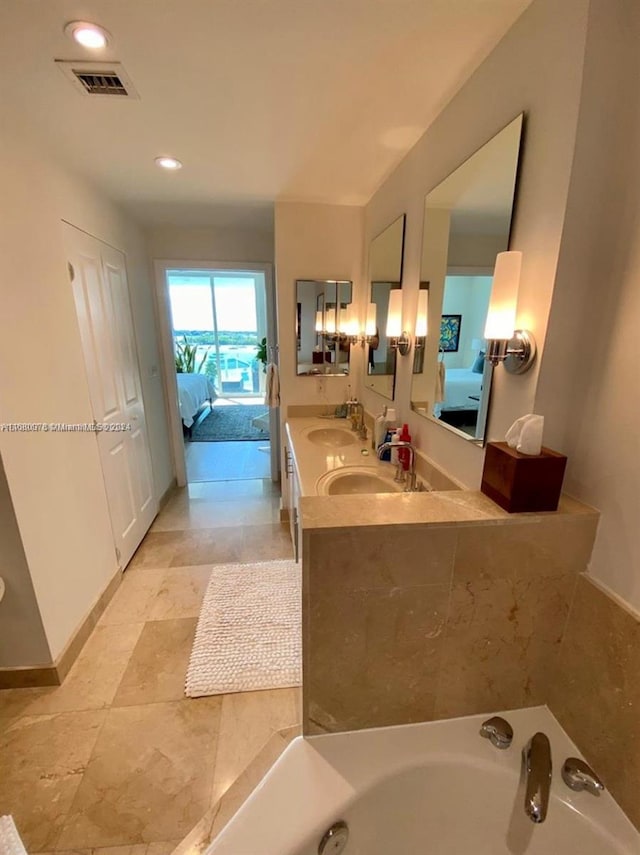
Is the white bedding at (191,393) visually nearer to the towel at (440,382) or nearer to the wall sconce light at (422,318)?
the wall sconce light at (422,318)

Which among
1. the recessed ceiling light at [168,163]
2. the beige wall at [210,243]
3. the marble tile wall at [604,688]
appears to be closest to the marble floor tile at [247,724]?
the marble tile wall at [604,688]

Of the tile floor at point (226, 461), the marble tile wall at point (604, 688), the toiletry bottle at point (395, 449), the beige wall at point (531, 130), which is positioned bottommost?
the tile floor at point (226, 461)

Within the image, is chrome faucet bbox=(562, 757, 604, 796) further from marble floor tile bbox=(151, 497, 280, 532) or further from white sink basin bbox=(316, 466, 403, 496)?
marble floor tile bbox=(151, 497, 280, 532)

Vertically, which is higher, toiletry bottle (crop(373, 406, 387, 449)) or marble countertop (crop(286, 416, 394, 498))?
toiletry bottle (crop(373, 406, 387, 449))

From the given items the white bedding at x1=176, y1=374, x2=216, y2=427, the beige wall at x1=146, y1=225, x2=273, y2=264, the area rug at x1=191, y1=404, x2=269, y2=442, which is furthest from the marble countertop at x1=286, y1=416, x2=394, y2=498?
the area rug at x1=191, y1=404, x2=269, y2=442

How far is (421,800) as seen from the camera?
1.00m

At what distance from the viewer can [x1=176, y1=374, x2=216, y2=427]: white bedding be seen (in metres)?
4.93

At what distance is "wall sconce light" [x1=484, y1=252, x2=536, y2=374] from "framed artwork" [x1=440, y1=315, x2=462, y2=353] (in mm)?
363

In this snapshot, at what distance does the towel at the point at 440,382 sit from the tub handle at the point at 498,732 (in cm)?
108

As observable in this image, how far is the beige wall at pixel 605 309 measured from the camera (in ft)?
2.58

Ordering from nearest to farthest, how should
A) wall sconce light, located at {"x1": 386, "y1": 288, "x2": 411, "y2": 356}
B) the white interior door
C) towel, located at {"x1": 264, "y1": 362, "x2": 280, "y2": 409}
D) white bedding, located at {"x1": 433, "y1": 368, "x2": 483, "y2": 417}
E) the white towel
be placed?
the white towel, white bedding, located at {"x1": 433, "y1": 368, "x2": 483, "y2": 417}, wall sconce light, located at {"x1": 386, "y1": 288, "x2": 411, "y2": 356}, the white interior door, towel, located at {"x1": 264, "y1": 362, "x2": 280, "y2": 409}

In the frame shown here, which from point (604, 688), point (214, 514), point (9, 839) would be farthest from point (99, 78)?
point (214, 514)

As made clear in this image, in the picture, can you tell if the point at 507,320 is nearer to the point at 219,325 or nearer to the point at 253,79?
the point at 253,79

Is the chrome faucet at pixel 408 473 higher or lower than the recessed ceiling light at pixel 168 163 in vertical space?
lower
